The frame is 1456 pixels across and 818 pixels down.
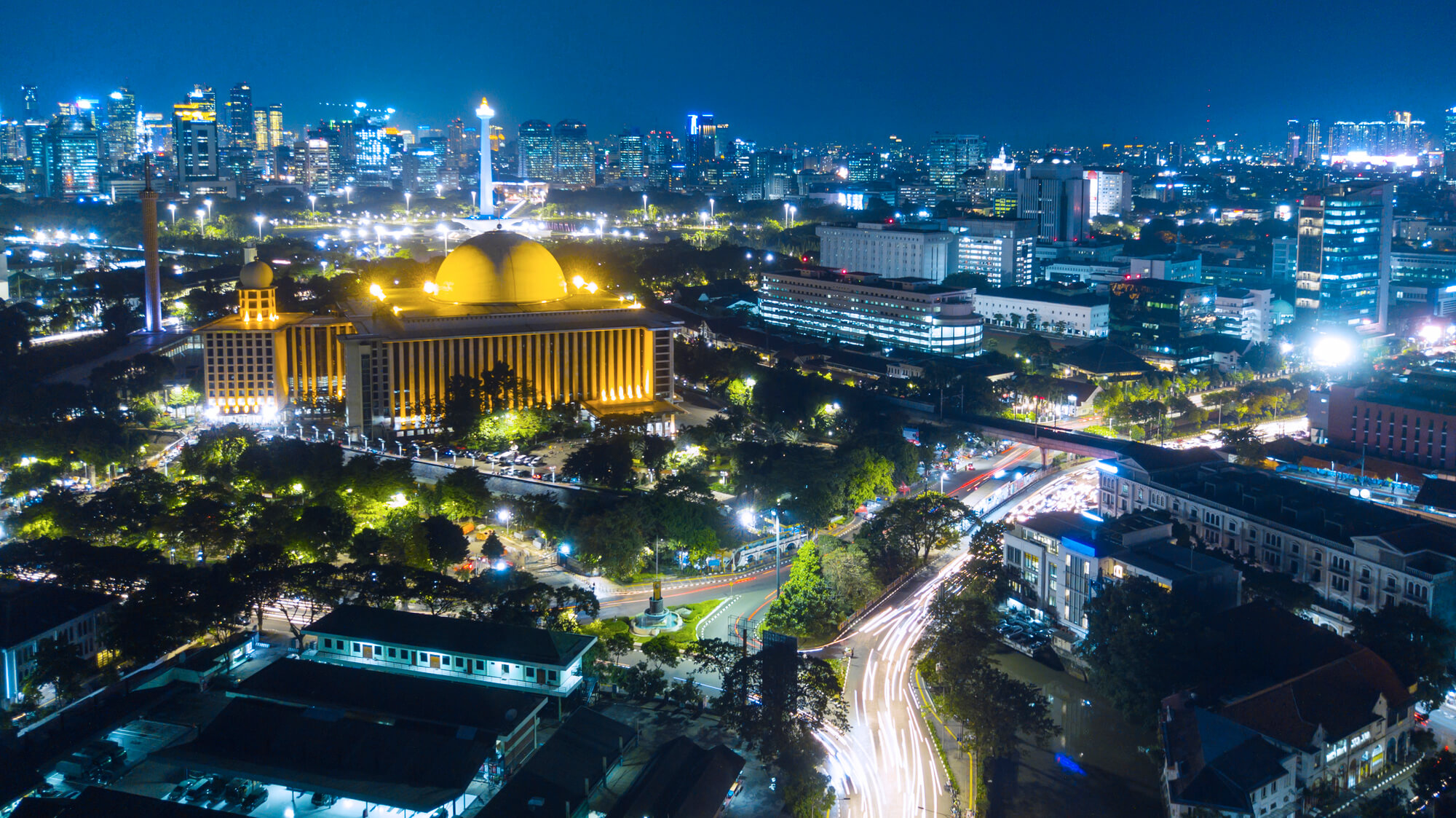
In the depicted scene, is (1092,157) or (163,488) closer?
(163,488)

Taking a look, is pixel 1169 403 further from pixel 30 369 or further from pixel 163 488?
pixel 30 369

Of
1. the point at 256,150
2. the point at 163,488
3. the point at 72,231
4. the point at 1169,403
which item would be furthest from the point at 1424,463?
the point at 256,150

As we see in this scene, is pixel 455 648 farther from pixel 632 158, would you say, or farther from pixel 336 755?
pixel 632 158

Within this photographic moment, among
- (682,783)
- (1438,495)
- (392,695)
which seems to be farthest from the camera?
(1438,495)

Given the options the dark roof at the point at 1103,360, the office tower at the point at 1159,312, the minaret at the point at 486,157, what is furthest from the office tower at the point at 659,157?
the dark roof at the point at 1103,360

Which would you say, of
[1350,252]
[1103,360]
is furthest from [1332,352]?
[1350,252]

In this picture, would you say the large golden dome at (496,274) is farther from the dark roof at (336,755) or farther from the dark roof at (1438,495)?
the dark roof at (1438,495)
